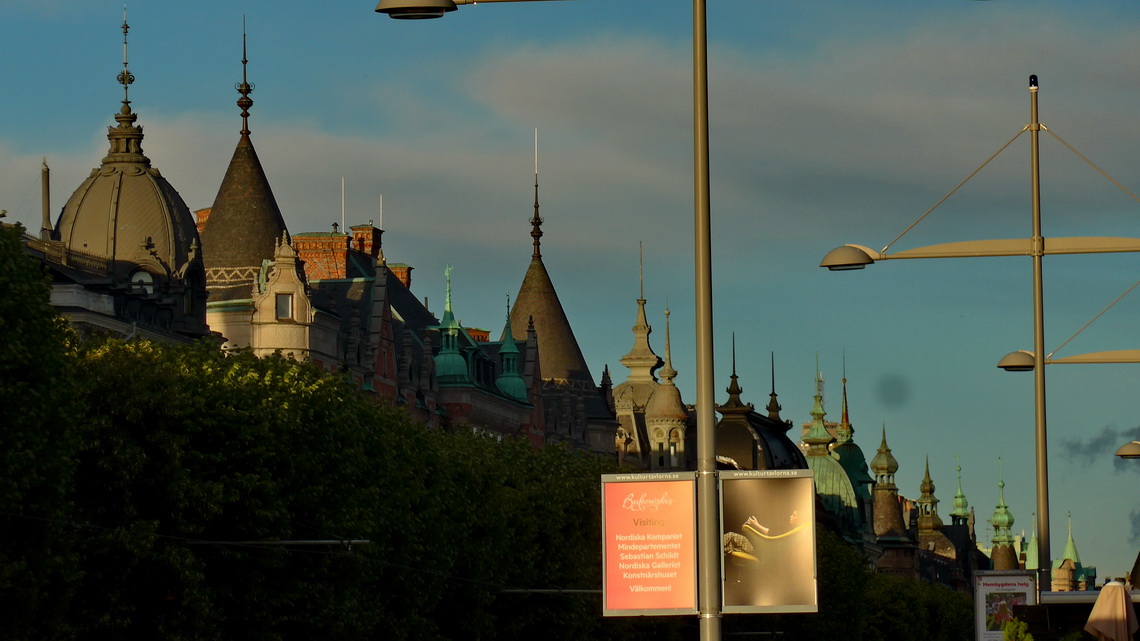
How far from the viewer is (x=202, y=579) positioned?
150 ft

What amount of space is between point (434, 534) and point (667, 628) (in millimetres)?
22823

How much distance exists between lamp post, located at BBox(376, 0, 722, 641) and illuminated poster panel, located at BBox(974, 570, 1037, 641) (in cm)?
1683

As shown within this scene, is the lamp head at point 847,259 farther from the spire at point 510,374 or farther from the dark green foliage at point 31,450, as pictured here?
the spire at point 510,374

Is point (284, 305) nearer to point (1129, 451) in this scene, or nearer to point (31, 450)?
point (1129, 451)

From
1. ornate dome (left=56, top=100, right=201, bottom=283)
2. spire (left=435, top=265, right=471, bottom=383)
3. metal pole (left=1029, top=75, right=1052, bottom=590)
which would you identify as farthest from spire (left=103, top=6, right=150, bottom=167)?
metal pole (left=1029, top=75, right=1052, bottom=590)

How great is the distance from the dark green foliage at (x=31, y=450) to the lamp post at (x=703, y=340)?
1629cm

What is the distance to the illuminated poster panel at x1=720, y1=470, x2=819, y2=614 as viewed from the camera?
25031mm

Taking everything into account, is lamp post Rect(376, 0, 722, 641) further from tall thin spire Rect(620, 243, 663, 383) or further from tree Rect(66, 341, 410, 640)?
tall thin spire Rect(620, 243, 663, 383)

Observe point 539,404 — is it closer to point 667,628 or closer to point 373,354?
point 373,354

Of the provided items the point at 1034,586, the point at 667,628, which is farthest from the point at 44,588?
the point at 667,628

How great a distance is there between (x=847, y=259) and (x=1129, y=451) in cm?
1765

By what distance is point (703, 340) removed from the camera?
82.0 ft

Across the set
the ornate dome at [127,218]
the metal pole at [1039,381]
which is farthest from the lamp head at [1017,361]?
the ornate dome at [127,218]

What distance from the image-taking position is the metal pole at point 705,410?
24734 mm
